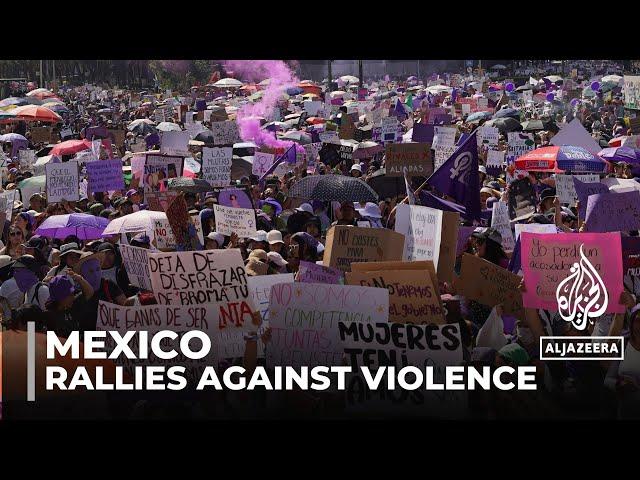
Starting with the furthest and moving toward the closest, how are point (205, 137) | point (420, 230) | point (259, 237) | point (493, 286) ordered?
point (205, 137) < point (259, 237) < point (420, 230) < point (493, 286)

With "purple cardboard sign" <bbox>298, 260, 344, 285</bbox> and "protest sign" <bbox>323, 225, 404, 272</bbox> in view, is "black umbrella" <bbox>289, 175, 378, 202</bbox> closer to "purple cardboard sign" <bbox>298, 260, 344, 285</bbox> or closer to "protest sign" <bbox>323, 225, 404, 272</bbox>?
"protest sign" <bbox>323, 225, 404, 272</bbox>

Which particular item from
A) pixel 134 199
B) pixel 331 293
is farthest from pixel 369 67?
pixel 331 293

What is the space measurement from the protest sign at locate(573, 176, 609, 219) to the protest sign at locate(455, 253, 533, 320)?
3158mm

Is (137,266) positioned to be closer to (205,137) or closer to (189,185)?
(189,185)

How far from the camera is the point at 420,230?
8578mm

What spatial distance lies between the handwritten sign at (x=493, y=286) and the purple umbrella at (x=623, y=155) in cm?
888

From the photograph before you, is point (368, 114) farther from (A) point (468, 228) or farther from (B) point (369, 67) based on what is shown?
(B) point (369, 67)

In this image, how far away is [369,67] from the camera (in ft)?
295

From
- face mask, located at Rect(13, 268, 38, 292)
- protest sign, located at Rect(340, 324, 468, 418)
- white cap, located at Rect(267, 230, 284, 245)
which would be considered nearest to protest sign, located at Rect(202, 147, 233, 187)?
white cap, located at Rect(267, 230, 284, 245)

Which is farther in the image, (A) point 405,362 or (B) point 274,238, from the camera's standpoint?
(B) point 274,238

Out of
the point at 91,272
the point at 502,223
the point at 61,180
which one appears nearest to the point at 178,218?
the point at 91,272

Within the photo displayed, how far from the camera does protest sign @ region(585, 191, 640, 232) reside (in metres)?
9.06

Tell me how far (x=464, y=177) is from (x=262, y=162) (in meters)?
8.26

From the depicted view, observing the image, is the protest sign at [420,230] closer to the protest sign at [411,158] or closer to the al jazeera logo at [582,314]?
the al jazeera logo at [582,314]
